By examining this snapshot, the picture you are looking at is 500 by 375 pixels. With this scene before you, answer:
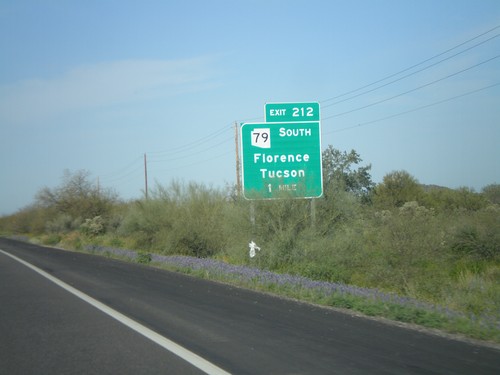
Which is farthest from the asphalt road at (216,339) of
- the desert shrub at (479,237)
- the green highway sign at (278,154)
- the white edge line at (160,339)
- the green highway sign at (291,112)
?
the desert shrub at (479,237)

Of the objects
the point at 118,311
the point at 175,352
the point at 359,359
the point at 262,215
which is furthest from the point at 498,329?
the point at 262,215

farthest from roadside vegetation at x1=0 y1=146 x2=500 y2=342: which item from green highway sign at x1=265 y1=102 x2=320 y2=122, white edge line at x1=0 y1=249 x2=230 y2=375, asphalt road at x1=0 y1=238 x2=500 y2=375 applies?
white edge line at x1=0 y1=249 x2=230 y2=375

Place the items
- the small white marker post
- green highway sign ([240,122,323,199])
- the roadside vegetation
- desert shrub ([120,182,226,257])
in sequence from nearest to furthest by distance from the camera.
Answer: the roadside vegetation < the small white marker post < green highway sign ([240,122,323,199]) < desert shrub ([120,182,226,257])

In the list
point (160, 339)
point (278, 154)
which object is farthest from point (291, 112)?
point (160, 339)

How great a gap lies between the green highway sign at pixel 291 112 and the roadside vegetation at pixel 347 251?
2828mm

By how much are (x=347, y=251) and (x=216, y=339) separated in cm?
1085

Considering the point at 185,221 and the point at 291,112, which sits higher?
the point at 291,112

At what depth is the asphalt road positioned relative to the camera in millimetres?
7426

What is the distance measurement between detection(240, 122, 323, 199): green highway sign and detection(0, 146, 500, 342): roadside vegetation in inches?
37.0

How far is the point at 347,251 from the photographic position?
62.9 feet

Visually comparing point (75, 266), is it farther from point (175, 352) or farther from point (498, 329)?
point (498, 329)

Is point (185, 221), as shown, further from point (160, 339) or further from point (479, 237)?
point (160, 339)

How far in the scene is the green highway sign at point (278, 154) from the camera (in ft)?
69.3

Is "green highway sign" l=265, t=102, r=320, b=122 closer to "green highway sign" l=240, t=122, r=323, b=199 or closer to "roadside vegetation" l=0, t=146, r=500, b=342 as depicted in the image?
"green highway sign" l=240, t=122, r=323, b=199
